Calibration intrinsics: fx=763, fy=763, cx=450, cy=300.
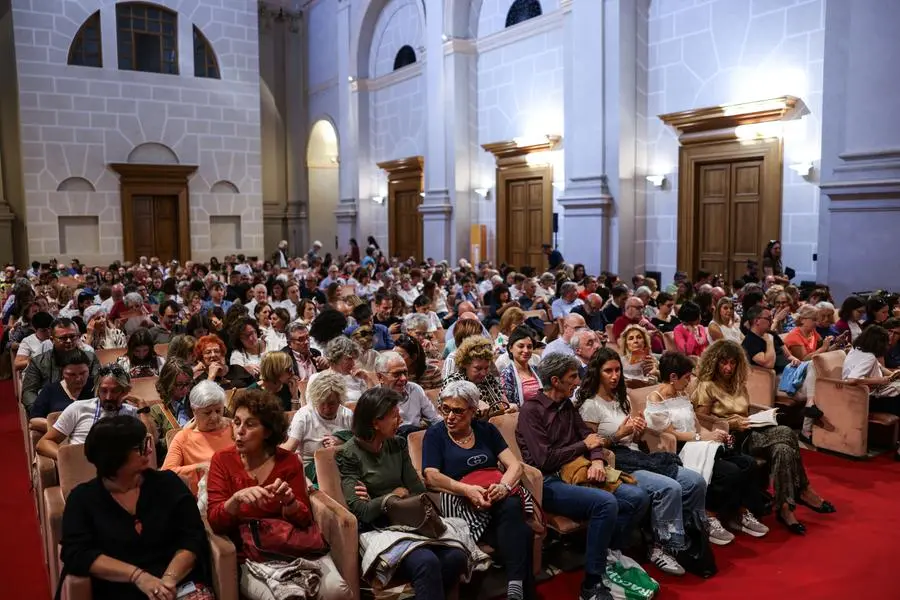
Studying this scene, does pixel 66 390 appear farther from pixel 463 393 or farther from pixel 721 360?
pixel 721 360

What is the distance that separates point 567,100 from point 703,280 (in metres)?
4.79

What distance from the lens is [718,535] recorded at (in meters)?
4.58

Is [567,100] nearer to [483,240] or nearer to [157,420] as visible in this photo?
[483,240]

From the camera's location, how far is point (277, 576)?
317 cm

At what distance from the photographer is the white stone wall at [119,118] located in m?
18.2

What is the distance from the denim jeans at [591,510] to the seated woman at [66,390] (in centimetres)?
299

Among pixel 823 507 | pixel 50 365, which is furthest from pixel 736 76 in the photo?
pixel 50 365

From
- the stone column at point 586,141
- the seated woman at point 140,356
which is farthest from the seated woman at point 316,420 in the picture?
the stone column at point 586,141

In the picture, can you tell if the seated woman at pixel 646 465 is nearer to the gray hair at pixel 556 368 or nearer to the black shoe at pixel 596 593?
the gray hair at pixel 556 368

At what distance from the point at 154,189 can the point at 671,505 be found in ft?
60.3

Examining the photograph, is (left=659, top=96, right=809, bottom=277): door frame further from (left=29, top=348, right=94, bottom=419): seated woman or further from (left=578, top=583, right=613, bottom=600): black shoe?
(left=29, top=348, right=94, bottom=419): seated woman

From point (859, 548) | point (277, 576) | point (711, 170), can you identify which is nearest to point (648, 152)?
Answer: point (711, 170)

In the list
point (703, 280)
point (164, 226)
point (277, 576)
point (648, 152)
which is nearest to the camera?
point (277, 576)

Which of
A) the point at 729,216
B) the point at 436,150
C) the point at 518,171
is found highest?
the point at 436,150
